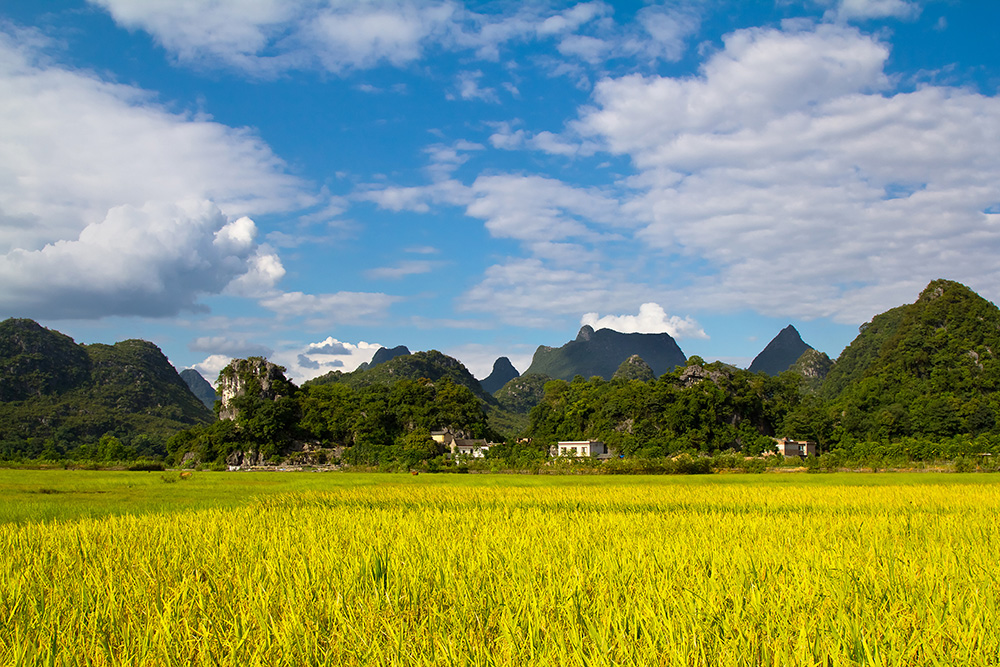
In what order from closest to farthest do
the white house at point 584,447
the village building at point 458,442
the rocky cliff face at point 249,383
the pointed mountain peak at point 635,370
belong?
the white house at point 584,447
the village building at point 458,442
the rocky cliff face at point 249,383
the pointed mountain peak at point 635,370

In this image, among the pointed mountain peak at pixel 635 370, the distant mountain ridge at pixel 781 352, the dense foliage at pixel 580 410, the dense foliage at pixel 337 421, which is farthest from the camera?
the distant mountain ridge at pixel 781 352

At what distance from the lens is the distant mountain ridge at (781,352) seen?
17775cm

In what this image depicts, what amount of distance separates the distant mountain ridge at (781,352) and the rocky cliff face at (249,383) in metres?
140

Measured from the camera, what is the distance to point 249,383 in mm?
84562

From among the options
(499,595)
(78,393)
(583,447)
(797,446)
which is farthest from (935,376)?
(78,393)

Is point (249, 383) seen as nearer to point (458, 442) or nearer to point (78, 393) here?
point (458, 442)

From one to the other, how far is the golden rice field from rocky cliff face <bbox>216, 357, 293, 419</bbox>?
8171 centimetres

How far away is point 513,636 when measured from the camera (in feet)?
8.81

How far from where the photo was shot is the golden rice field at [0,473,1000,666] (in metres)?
2.61

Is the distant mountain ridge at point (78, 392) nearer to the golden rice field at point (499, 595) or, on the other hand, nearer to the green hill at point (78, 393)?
the green hill at point (78, 393)

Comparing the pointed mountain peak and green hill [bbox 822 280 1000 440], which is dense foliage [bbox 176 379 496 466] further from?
the pointed mountain peak

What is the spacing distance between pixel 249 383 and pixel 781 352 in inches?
6073

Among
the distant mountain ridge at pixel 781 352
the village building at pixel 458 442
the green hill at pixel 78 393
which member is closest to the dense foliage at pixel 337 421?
the village building at pixel 458 442

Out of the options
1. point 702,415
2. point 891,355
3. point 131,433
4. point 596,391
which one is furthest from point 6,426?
point 891,355
